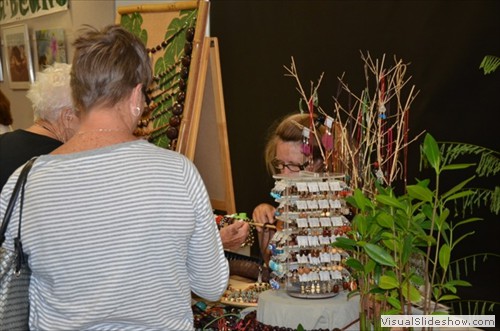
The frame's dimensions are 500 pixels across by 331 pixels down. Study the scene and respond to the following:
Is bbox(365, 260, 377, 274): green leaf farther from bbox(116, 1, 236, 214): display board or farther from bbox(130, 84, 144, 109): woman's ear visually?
bbox(116, 1, 236, 214): display board

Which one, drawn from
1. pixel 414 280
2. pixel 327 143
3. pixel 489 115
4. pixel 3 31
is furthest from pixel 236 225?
pixel 3 31

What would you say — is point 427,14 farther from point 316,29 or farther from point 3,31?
point 3,31

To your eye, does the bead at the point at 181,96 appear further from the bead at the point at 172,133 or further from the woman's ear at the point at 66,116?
the woman's ear at the point at 66,116

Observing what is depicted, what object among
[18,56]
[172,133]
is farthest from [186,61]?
[18,56]

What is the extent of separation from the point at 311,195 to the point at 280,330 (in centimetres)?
40

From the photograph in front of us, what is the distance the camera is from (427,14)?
362 centimetres

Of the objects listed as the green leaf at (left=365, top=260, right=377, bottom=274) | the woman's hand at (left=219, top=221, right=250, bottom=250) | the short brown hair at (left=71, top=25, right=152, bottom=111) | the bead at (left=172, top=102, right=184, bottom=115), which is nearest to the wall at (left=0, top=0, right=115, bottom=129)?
the bead at (left=172, top=102, right=184, bottom=115)

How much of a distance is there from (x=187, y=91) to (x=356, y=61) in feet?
4.95

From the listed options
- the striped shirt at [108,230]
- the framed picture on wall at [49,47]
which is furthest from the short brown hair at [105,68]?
the framed picture on wall at [49,47]

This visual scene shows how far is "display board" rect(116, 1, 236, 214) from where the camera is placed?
2.89 m

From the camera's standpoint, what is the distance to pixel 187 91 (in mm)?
2910

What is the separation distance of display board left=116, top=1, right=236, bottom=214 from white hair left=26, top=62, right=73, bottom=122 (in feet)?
2.08

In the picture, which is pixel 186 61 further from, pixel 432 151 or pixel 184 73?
pixel 432 151

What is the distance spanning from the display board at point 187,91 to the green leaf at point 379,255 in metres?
1.38
